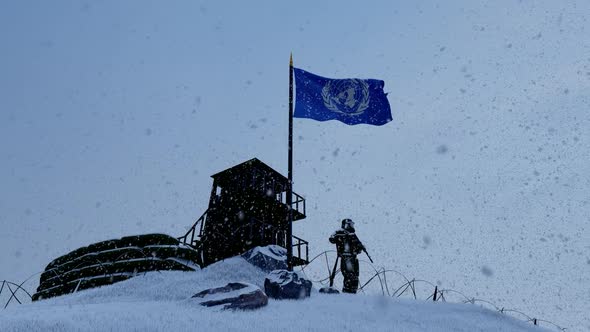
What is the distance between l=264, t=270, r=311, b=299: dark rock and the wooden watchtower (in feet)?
29.4

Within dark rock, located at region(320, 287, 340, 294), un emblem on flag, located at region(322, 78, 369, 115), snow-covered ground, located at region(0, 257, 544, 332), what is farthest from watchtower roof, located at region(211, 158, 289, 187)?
dark rock, located at region(320, 287, 340, 294)

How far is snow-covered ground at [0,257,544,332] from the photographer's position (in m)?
7.64

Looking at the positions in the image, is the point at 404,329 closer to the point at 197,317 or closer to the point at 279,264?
the point at 197,317

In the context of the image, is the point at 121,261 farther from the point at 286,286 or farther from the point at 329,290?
the point at 329,290

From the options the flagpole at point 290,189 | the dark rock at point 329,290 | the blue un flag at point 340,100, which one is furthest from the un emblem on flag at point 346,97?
the dark rock at point 329,290

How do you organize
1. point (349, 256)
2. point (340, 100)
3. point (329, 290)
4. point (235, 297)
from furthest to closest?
1. point (340, 100)
2. point (349, 256)
3. point (329, 290)
4. point (235, 297)

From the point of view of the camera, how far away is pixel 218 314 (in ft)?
29.1

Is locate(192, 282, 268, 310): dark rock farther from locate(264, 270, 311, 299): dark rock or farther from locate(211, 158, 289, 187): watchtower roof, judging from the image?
locate(211, 158, 289, 187): watchtower roof

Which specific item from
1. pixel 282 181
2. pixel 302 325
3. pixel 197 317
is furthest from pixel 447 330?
pixel 282 181

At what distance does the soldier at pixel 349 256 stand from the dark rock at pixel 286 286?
269 cm

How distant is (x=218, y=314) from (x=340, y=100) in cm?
907

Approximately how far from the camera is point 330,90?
52.5 feet

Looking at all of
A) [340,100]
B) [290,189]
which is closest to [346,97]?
[340,100]

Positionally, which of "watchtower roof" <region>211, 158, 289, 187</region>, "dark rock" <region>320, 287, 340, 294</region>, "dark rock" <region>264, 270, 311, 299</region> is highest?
"watchtower roof" <region>211, 158, 289, 187</region>
